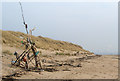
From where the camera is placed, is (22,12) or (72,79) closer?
(72,79)

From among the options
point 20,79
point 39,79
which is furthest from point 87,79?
point 20,79

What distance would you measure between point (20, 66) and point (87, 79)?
5.46 meters

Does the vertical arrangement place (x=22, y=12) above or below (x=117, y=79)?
→ above

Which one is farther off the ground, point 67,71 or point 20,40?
point 20,40

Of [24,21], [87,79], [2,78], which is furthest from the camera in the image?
[24,21]

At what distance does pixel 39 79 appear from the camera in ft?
30.3

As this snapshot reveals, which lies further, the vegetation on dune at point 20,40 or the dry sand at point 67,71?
the vegetation on dune at point 20,40

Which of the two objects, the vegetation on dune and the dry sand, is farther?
the vegetation on dune

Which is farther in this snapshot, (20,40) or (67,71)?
(20,40)

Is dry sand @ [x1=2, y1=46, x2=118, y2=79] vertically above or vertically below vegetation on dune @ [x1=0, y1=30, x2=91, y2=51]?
below

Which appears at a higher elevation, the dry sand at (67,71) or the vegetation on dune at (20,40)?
the vegetation on dune at (20,40)

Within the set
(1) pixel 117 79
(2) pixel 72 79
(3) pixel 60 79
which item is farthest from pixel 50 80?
(1) pixel 117 79

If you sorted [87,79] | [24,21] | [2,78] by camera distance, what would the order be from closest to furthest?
[2,78] < [87,79] < [24,21]

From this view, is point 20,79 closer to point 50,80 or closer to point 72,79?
point 50,80
